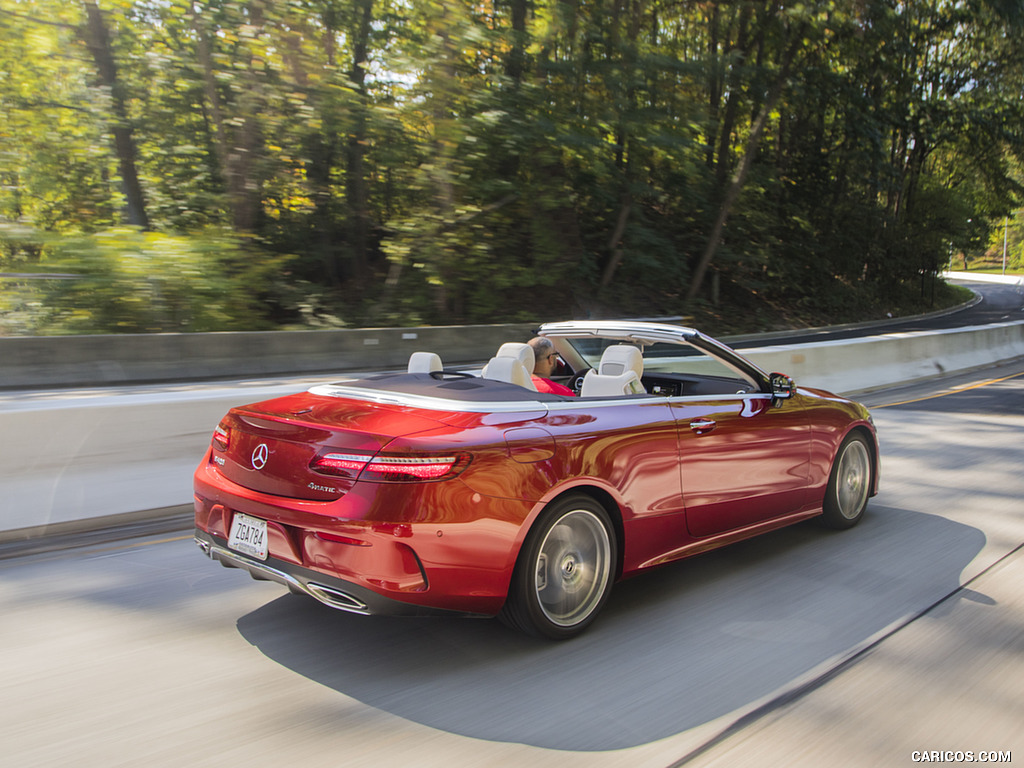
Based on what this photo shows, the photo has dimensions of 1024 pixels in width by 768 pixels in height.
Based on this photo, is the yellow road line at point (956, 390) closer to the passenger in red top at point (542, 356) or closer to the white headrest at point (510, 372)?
the passenger in red top at point (542, 356)

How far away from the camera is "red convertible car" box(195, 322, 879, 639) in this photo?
3.34m

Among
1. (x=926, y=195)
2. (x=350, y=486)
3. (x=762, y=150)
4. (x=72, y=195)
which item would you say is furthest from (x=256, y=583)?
(x=926, y=195)

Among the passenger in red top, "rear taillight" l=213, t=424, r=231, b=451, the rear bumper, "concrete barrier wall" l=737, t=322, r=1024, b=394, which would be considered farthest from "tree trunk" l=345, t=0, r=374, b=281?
the rear bumper

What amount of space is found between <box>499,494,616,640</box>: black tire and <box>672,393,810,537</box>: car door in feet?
2.04

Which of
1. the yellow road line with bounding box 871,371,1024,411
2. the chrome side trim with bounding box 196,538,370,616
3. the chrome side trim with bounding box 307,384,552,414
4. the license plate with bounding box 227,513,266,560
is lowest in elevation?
the yellow road line with bounding box 871,371,1024,411

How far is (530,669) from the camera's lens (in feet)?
11.6

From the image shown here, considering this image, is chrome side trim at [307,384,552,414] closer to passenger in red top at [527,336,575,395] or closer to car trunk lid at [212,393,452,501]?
car trunk lid at [212,393,452,501]

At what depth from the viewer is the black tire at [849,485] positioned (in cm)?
554

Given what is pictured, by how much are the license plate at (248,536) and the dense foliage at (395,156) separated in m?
14.8

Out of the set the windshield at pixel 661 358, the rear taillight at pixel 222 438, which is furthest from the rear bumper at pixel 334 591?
the windshield at pixel 661 358

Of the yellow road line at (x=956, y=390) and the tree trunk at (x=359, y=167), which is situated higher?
the tree trunk at (x=359, y=167)

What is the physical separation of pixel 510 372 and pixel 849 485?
2.72 meters

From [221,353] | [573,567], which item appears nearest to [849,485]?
[573,567]

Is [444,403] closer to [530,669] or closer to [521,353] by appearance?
[521,353]
